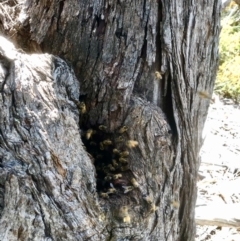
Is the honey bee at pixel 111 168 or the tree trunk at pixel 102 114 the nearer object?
the tree trunk at pixel 102 114

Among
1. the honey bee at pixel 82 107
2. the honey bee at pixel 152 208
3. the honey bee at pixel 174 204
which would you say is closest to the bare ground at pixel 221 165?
the honey bee at pixel 174 204

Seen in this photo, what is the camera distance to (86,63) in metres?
1.36

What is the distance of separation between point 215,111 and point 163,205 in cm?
338

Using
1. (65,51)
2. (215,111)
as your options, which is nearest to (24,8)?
(65,51)

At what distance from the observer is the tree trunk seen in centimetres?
114

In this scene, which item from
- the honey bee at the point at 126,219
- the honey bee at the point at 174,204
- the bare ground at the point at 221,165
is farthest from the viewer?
the bare ground at the point at 221,165

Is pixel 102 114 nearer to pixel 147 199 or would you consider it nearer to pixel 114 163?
pixel 114 163

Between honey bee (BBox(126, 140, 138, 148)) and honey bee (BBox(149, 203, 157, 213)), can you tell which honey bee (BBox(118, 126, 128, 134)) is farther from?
honey bee (BBox(149, 203, 157, 213))

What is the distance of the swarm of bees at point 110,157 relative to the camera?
1.31 metres

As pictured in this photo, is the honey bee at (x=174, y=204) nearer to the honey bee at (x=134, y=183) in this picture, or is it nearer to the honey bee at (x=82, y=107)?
the honey bee at (x=134, y=183)

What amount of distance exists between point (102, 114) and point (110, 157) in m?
0.13

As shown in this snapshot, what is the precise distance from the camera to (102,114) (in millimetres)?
1355

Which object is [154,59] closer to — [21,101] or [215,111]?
[21,101]

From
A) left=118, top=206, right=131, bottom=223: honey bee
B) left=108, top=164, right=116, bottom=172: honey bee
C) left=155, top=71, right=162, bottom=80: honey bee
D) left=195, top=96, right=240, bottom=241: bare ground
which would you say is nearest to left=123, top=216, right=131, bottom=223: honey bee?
left=118, top=206, right=131, bottom=223: honey bee
